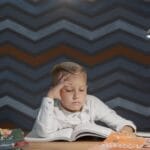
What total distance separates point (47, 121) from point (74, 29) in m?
1.06

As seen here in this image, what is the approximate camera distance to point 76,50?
250cm

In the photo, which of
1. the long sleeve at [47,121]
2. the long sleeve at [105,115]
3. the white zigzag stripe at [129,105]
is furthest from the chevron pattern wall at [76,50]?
the long sleeve at [47,121]

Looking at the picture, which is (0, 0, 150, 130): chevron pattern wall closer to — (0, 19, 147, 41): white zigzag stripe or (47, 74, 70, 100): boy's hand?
(0, 19, 147, 41): white zigzag stripe

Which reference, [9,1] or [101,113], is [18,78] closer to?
Answer: [9,1]

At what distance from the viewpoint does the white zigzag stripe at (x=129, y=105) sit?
96.7 inches

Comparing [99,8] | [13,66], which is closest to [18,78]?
[13,66]

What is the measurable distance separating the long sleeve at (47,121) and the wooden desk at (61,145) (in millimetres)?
114

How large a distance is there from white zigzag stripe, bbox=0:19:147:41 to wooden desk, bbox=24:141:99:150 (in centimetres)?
121

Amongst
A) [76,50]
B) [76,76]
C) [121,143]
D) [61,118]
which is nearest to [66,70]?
[76,76]

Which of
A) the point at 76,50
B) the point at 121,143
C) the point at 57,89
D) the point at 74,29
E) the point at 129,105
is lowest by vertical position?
the point at 121,143

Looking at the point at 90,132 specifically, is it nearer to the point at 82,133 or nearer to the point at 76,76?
the point at 82,133

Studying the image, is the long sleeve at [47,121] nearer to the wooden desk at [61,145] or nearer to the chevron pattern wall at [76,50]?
the wooden desk at [61,145]

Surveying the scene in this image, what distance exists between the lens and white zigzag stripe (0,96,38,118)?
8.23ft

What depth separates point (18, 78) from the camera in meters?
2.53
